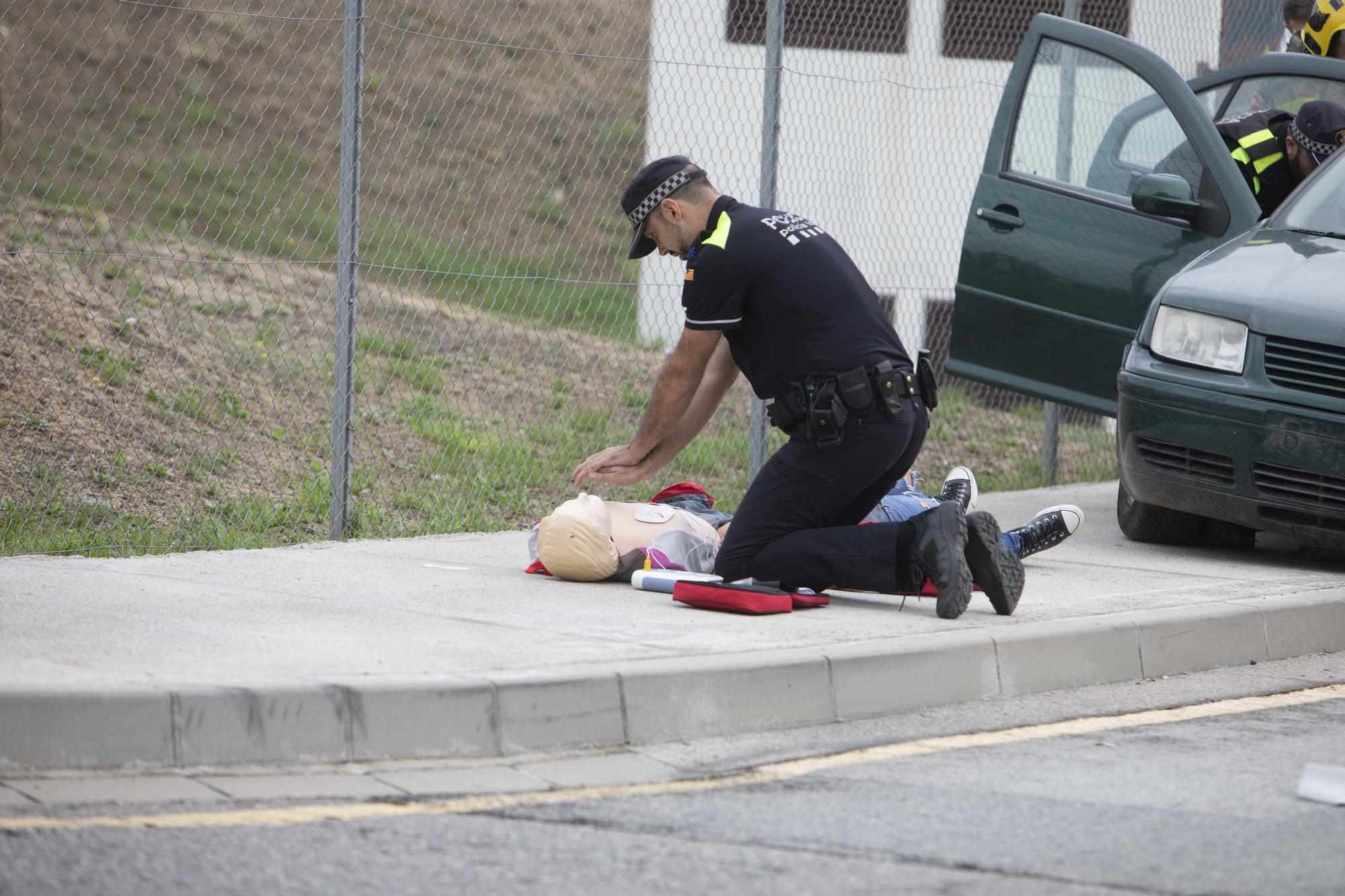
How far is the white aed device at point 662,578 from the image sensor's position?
5758 mm

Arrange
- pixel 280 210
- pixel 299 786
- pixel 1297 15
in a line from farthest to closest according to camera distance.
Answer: pixel 280 210 < pixel 1297 15 < pixel 299 786

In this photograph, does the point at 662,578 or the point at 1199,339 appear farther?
the point at 1199,339

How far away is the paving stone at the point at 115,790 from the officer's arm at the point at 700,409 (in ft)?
7.39

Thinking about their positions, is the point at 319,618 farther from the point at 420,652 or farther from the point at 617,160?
the point at 617,160

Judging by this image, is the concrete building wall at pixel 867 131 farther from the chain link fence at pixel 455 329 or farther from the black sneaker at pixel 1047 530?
the black sneaker at pixel 1047 530

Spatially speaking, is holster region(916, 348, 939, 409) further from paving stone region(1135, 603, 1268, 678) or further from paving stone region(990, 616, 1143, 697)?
paving stone region(1135, 603, 1268, 678)

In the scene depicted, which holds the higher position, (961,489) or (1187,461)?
(1187,461)

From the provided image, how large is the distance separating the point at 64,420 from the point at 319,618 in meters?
3.34

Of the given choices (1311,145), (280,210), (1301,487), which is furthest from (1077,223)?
(280,210)

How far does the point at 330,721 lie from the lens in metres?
4.00

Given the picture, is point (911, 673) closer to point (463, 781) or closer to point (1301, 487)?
point (463, 781)

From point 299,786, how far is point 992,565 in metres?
2.45

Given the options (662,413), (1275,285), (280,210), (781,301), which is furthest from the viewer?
(280,210)

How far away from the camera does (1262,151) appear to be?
7.97 metres
